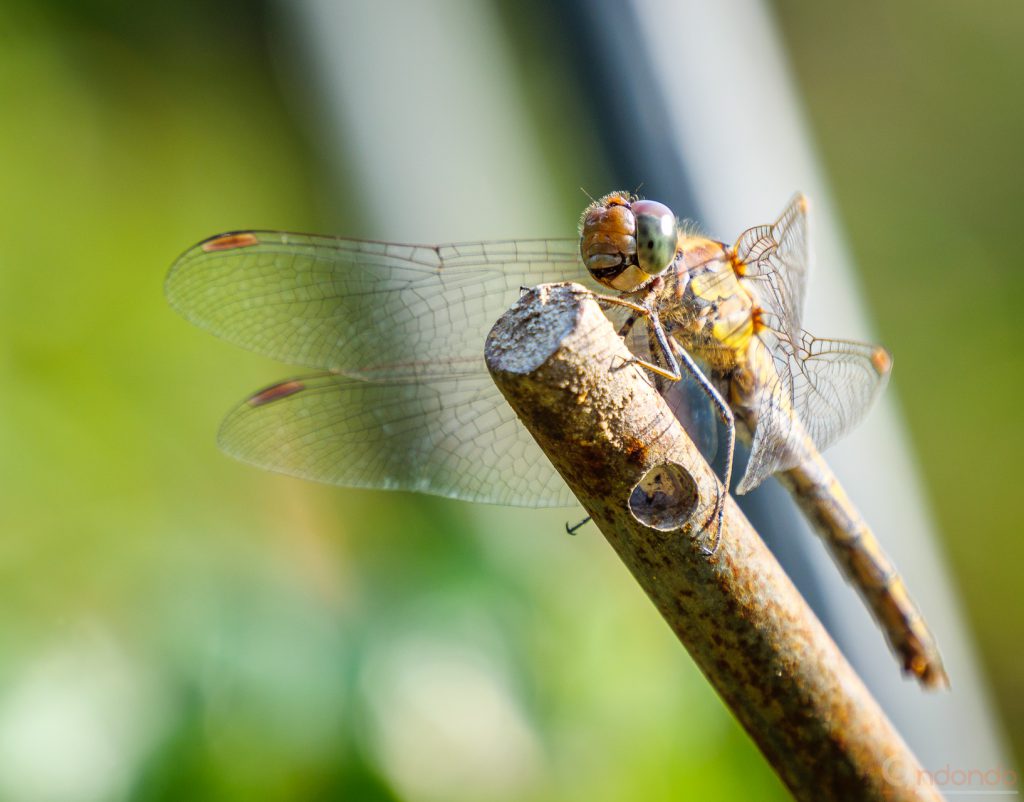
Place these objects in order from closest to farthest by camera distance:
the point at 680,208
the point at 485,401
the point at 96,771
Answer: the point at 96,771
the point at 485,401
the point at 680,208

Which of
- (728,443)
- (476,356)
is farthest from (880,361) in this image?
(476,356)

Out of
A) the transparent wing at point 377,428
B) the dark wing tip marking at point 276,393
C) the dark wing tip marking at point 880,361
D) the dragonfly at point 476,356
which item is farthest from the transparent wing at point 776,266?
the dark wing tip marking at point 276,393

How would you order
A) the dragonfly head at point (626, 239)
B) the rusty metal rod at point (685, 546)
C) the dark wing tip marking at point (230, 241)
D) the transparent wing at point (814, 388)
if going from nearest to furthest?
1. the rusty metal rod at point (685, 546)
2. the dragonfly head at point (626, 239)
3. the transparent wing at point (814, 388)
4. the dark wing tip marking at point (230, 241)

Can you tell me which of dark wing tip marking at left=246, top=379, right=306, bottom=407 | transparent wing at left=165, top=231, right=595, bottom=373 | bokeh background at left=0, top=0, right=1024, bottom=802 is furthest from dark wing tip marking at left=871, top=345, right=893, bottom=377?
dark wing tip marking at left=246, top=379, right=306, bottom=407

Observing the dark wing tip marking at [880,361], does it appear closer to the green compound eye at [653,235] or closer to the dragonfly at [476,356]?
the dragonfly at [476,356]

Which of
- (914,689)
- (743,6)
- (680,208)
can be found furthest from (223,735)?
(743,6)

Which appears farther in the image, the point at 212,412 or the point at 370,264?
the point at 212,412

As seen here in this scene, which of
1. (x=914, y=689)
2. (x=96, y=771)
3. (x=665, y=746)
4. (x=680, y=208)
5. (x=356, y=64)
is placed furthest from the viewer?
(x=356, y=64)

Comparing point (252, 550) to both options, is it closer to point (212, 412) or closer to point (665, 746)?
point (212, 412)
